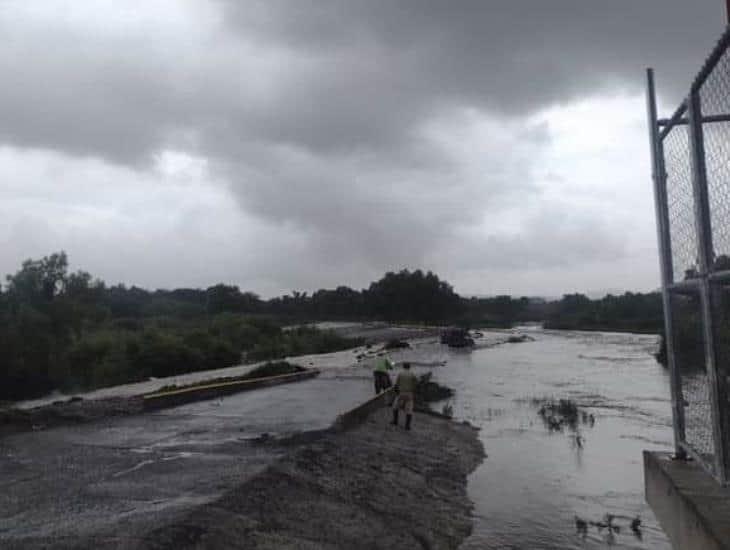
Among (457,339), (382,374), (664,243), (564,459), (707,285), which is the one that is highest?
(664,243)

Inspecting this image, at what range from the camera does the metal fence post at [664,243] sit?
5.32 meters

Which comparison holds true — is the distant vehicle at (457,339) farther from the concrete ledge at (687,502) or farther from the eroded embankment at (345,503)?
the concrete ledge at (687,502)

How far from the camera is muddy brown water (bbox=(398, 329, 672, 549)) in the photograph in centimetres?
1230

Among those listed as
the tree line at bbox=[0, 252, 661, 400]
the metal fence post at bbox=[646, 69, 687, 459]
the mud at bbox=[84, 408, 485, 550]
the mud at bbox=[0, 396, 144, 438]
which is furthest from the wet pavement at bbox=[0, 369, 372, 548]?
the tree line at bbox=[0, 252, 661, 400]

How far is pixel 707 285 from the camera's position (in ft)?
12.8

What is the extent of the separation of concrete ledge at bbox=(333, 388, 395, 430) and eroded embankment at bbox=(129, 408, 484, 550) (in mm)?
375

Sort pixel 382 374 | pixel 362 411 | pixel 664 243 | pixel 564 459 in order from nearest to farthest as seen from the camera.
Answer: pixel 664 243 → pixel 564 459 → pixel 362 411 → pixel 382 374

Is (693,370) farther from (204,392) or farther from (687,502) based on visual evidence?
(204,392)

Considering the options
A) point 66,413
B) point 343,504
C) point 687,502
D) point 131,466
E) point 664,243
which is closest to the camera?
point 687,502

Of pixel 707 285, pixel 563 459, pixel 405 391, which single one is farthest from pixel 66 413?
pixel 707 285

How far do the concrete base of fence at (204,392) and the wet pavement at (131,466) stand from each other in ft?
2.03

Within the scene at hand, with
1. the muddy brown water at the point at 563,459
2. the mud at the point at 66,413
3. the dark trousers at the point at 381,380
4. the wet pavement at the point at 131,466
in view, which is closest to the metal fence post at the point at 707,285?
the wet pavement at the point at 131,466

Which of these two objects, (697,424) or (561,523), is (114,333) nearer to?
(561,523)

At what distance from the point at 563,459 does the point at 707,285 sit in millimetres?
15204
